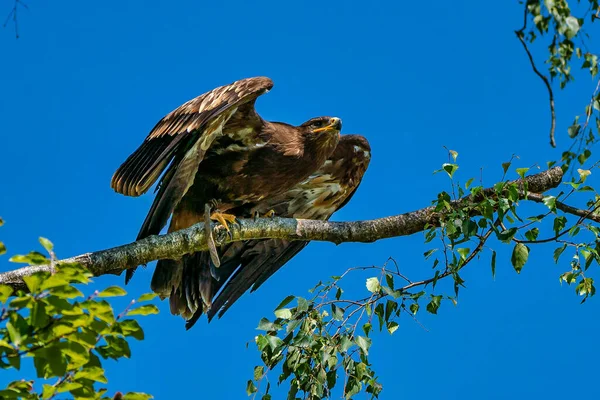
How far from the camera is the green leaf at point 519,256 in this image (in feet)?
11.4

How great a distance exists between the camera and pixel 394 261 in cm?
368

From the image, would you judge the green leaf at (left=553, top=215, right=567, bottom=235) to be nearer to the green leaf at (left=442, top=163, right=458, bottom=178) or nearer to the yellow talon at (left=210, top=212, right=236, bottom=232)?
the green leaf at (left=442, top=163, right=458, bottom=178)

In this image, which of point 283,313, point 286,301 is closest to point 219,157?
point 286,301

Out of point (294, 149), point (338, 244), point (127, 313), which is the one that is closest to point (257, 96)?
point (294, 149)

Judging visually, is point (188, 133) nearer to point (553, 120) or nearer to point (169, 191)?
point (169, 191)

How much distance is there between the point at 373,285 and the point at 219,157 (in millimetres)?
1673

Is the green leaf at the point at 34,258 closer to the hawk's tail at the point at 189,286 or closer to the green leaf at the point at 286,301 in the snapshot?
→ the green leaf at the point at 286,301

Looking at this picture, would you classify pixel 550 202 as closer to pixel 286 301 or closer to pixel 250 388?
pixel 286 301

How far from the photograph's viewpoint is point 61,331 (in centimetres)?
200

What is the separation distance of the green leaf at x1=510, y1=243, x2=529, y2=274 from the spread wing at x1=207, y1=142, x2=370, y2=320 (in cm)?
201

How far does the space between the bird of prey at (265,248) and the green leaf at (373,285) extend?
173cm

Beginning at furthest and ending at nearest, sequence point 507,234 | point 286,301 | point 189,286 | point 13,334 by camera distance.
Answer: point 189,286 → point 286,301 → point 507,234 → point 13,334

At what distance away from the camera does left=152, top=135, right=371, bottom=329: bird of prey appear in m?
5.12

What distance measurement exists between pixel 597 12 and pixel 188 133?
2141mm
